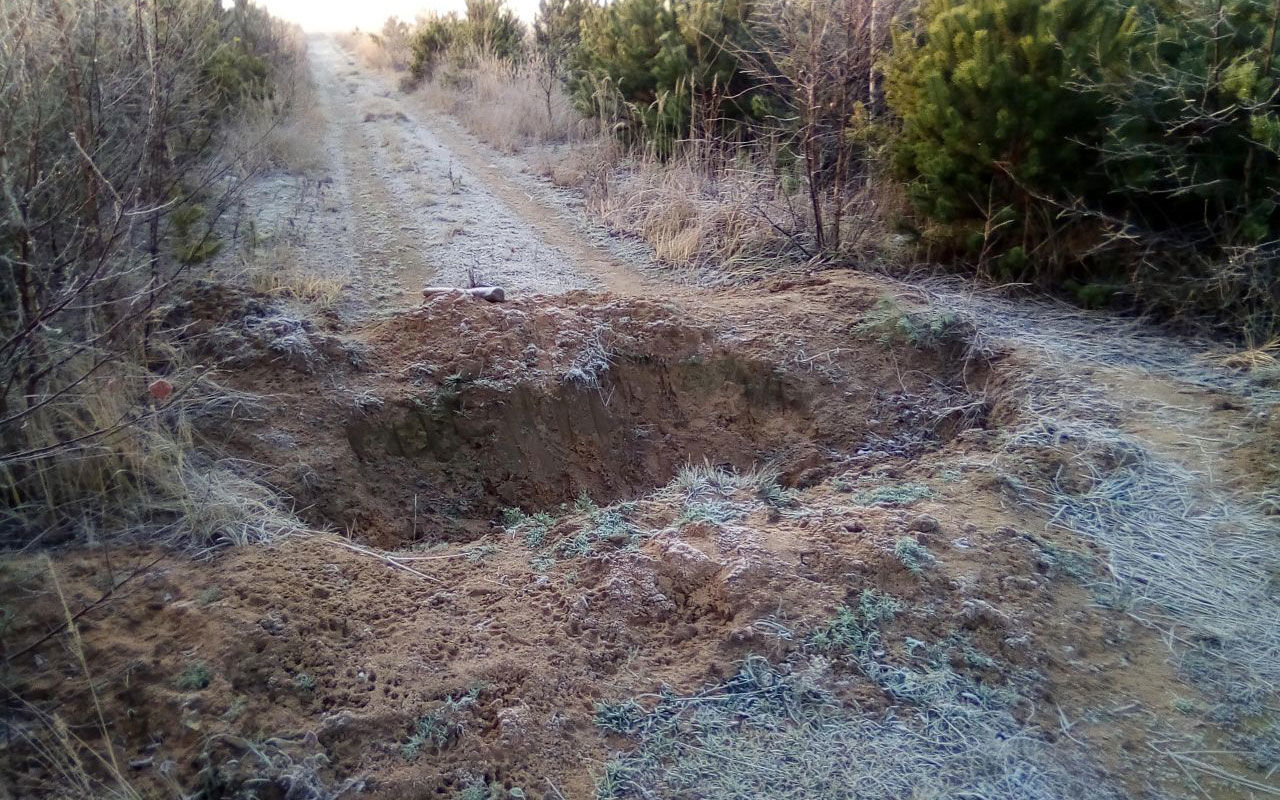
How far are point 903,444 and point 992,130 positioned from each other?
217cm

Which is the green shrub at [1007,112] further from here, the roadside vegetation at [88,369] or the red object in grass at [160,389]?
the red object in grass at [160,389]

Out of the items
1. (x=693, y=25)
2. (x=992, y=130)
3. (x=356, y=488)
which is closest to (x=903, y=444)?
(x=992, y=130)

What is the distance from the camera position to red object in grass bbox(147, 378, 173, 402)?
3646mm

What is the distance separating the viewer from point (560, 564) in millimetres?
3102

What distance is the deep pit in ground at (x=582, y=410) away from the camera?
13.7ft

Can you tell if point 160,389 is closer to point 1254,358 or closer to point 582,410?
point 582,410

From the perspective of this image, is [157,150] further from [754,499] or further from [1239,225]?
[1239,225]

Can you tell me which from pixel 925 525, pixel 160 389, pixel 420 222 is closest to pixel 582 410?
pixel 160 389

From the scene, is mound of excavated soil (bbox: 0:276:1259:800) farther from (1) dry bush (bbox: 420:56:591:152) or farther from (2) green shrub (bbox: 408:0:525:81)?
(2) green shrub (bbox: 408:0:525:81)

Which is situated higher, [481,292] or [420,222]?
[420,222]

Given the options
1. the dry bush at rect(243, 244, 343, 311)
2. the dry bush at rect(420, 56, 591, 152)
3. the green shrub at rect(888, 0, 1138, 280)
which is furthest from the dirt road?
the green shrub at rect(888, 0, 1138, 280)

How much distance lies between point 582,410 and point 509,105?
7.62 meters

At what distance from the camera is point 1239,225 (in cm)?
447

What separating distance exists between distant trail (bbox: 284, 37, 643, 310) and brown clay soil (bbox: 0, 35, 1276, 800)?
3.17 ft
